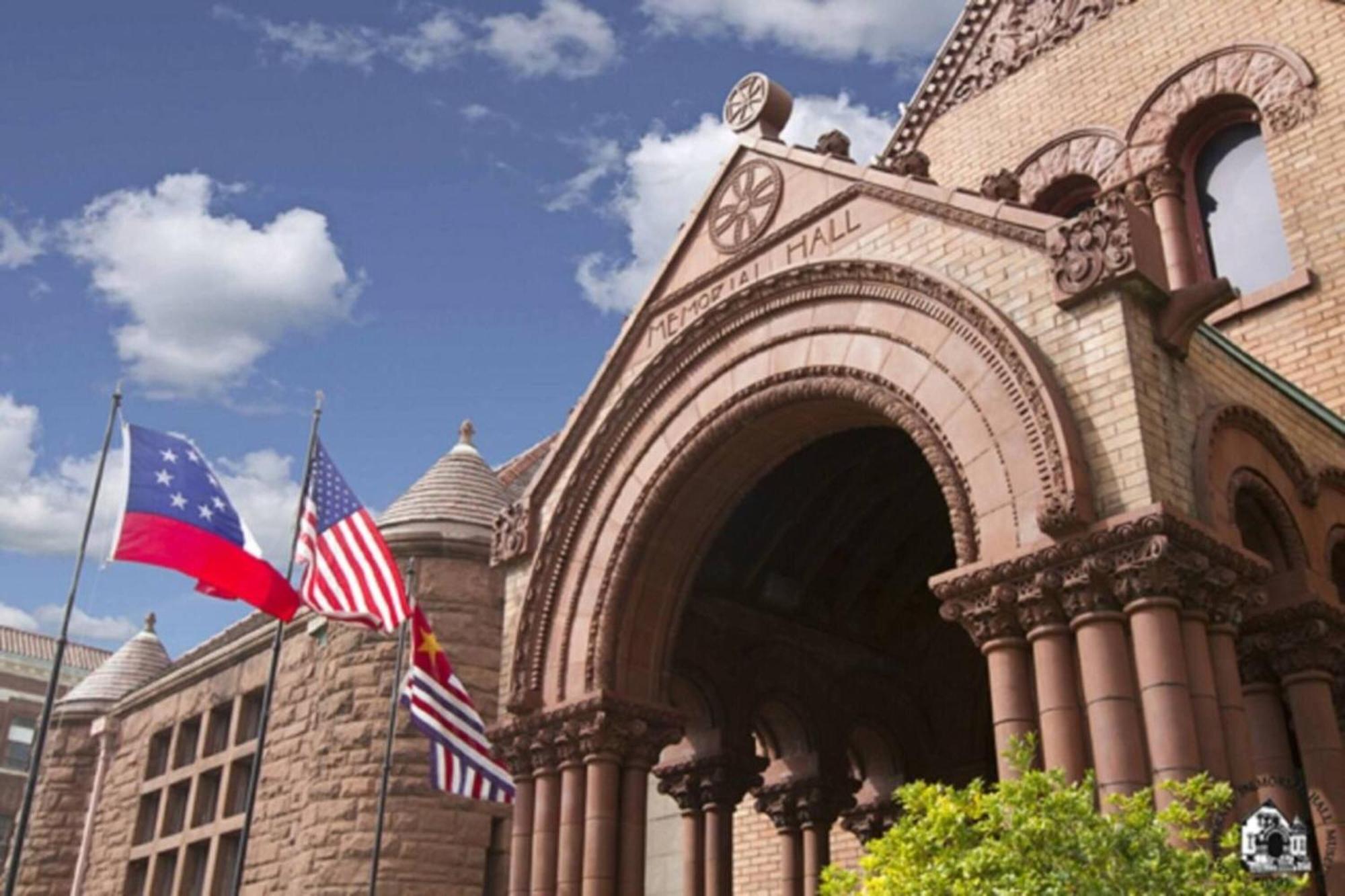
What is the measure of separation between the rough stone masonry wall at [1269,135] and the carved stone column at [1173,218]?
1140 mm

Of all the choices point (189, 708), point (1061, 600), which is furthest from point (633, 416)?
point (189, 708)

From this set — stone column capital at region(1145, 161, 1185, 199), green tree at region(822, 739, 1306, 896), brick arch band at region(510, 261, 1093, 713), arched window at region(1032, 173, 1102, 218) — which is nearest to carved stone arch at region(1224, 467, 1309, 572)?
brick arch band at region(510, 261, 1093, 713)

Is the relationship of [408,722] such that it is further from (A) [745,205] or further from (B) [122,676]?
(B) [122,676]

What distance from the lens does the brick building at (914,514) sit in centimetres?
1044

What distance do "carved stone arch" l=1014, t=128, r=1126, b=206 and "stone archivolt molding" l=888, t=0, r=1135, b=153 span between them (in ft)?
6.21

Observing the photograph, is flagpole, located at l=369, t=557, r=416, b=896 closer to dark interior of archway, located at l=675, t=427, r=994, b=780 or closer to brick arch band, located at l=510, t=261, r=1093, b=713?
brick arch band, located at l=510, t=261, r=1093, b=713

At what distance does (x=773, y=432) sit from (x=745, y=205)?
2537 mm

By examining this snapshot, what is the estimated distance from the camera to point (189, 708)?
84.2 ft

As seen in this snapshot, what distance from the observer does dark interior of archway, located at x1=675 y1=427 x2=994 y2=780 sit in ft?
54.2

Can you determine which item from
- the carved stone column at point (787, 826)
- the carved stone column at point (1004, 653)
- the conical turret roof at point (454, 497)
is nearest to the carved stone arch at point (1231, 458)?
the carved stone column at point (1004, 653)

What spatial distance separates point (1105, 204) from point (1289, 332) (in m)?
6.94

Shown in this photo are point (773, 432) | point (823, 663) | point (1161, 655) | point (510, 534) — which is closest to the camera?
point (1161, 655)

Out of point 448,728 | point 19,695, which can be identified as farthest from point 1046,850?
point 19,695

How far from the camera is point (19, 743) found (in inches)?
2013
